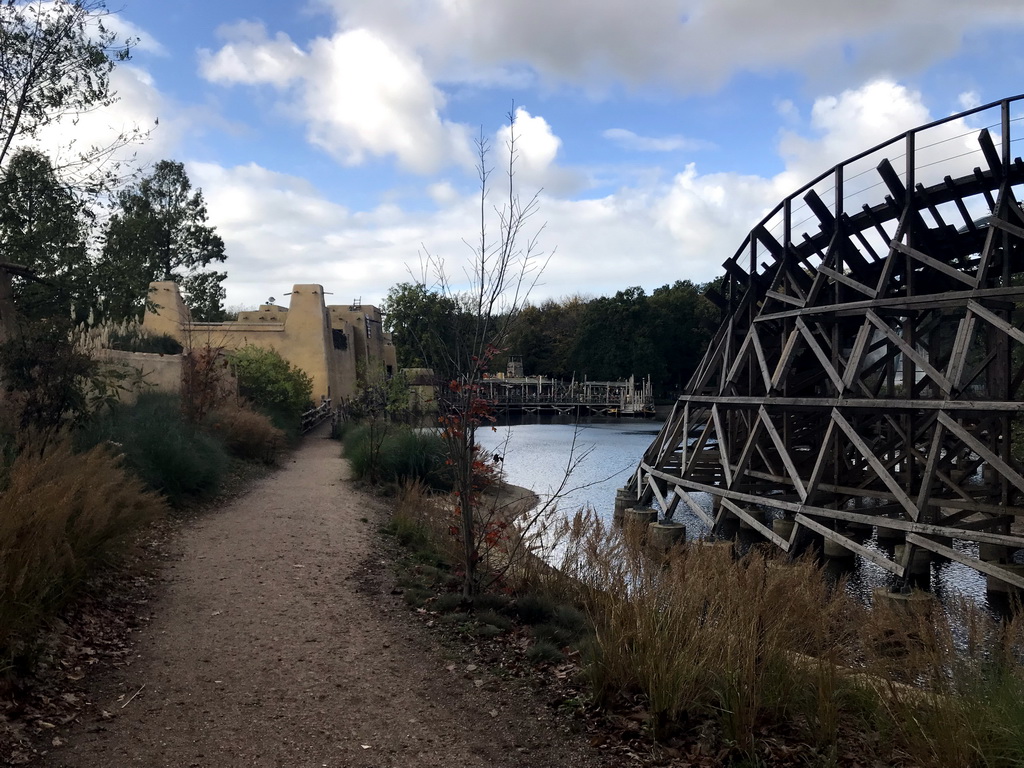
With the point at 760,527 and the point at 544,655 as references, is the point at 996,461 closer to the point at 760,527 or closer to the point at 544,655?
the point at 760,527

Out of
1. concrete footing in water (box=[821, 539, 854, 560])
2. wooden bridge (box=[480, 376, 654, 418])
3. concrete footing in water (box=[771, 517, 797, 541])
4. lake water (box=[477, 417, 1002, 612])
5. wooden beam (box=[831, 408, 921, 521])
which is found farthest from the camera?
wooden bridge (box=[480, 376, 654, 418])

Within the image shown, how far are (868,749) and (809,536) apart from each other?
13.9 m

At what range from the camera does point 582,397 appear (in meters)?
71.1

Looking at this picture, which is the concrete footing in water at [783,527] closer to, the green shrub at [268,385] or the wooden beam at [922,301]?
the wooden beam at [922,301]

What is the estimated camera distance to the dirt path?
15.0 ft

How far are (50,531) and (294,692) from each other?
2059 millimetres

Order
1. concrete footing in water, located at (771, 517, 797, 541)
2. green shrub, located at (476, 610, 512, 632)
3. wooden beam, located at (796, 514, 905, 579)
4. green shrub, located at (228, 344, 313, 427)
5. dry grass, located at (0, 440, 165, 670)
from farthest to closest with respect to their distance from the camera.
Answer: green shrub, located at (228, 344, 313, 427), concrete footing in water, located at (771, 517, 797, 541), wooden beam, located at (796, 514, 905, 579), green shrub, located at (476, 610, 512, 632), dry grass, located at (0, 440, 165, 670)

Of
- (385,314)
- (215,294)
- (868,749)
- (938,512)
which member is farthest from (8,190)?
(385,314)

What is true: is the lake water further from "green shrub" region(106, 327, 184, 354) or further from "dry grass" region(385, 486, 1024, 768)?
"green shrub" region(106, 327, 184, 354)

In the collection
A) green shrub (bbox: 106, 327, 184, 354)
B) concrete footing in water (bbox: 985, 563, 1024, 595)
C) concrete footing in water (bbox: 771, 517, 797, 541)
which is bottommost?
concrete footing in water (bbox: 771, 517, 797, 541)

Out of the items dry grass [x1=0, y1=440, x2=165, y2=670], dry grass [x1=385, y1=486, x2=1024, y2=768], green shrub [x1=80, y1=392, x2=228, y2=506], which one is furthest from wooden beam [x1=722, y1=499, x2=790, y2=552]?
dry grass [x1=0, y1=440, x2=165, y2=670]

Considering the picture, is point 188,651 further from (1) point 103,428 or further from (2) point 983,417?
(2) point 983,417

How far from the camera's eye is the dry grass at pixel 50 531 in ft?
17.0

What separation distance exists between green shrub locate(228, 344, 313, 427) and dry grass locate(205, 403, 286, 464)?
241 inches
